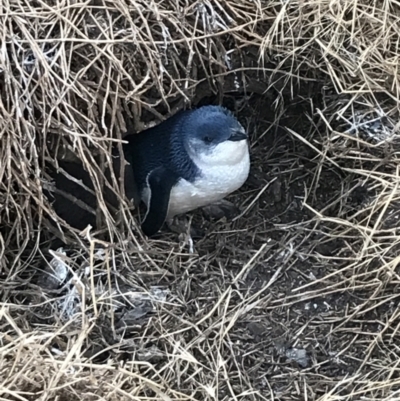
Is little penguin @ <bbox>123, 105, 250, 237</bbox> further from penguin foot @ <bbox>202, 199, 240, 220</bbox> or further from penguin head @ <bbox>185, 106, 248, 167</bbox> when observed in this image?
penguin foot @ <bbox>202, 199, 240, 220</bbox>

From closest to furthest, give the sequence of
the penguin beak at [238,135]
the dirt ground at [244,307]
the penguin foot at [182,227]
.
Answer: the dirt ground at [244,307], the penguin beak at [238,135], the penguin foot at [182,227]

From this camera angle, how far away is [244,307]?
301 cm

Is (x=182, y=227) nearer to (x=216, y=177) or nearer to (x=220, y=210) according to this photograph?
(x=220, y=210)

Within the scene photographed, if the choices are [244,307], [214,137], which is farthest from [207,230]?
[244,307]

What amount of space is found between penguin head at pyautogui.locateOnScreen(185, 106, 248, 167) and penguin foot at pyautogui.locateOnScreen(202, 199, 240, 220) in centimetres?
34

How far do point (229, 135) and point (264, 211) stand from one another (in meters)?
0.49

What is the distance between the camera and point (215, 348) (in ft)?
9.46

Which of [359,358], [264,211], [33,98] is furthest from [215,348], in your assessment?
[33,98]

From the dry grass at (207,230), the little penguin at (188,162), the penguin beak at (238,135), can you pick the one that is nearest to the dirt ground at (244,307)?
the dry grass at (207,230)

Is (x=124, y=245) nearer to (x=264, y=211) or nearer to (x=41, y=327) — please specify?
(x=41, y=327)

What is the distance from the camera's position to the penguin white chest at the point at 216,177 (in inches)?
131

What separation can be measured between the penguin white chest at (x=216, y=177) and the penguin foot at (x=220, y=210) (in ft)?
0.57

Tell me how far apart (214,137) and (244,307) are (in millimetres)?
734

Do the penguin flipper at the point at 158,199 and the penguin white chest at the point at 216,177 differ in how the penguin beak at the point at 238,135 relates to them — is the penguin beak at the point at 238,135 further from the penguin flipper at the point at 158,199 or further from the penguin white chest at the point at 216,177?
the penguin flipper at the point at 158,199
